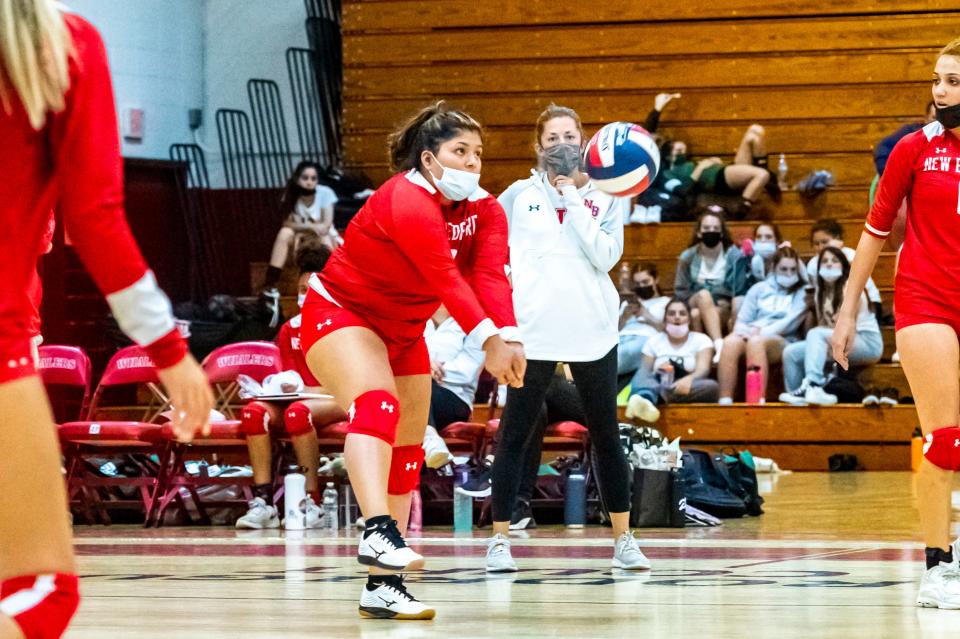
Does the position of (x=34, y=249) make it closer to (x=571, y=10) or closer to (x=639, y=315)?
(x=639, y=315)

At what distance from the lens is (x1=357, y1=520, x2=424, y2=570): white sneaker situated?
13.5ft

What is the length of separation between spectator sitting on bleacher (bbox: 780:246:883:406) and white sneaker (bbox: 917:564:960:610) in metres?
6.97

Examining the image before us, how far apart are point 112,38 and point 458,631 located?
11.5m

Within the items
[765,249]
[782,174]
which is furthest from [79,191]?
[782,174]

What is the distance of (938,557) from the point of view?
4.51 m

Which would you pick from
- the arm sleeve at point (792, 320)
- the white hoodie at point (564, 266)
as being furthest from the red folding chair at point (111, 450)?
the arm sleeve at point (792, 320)

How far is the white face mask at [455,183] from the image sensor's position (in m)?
4.52

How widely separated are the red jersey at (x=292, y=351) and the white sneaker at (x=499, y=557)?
3395 mm

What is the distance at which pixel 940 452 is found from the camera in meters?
4.46

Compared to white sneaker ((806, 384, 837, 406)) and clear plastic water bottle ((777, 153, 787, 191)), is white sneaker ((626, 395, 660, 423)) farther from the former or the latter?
clear plastic water bottle ((777, 153, 787, 191))

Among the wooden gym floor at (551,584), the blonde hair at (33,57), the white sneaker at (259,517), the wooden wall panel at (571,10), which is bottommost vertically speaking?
the white sneaker at (259,517)

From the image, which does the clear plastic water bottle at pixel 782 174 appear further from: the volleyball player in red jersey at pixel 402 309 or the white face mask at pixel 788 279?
the volleyball player in red jersey at pixel 402 309

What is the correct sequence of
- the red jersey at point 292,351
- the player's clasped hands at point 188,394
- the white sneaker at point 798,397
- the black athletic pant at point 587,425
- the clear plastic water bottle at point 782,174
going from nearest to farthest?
the player's clasped hands at point 188,394 → the black athletic pant at point 587,425 → the red jersey at point 292,351 → the white sneaker at point 798,397 → the clear plastic water bottle at point 782,174

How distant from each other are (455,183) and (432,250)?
0.31 metres
